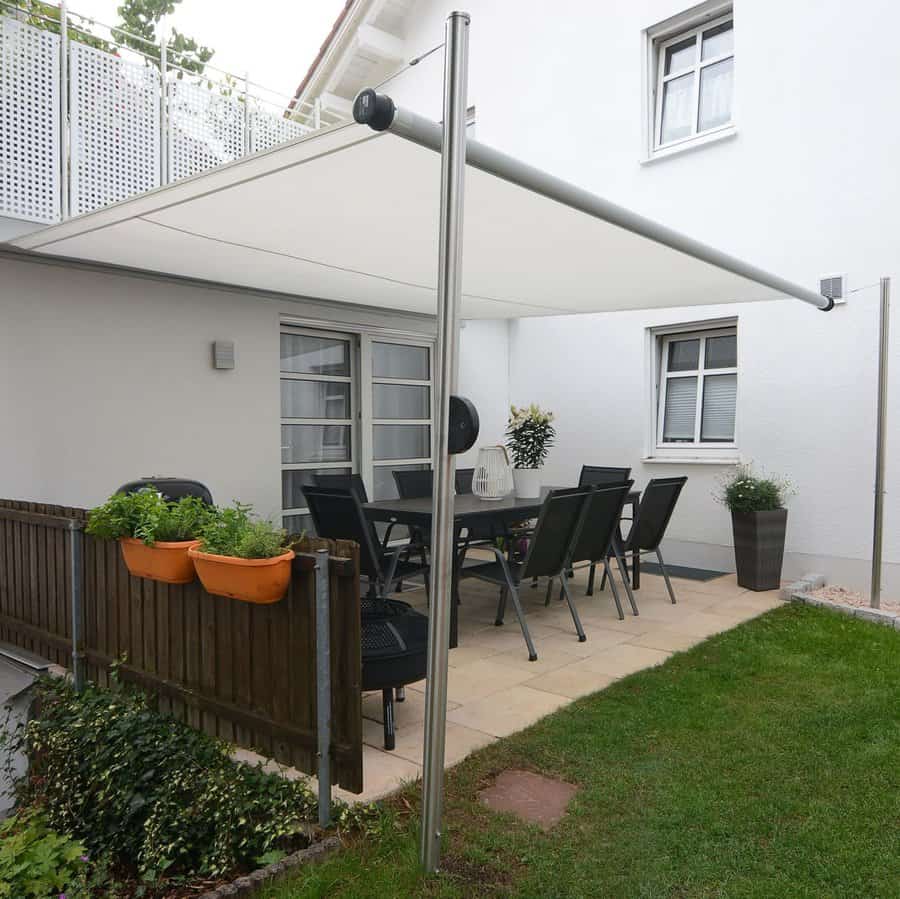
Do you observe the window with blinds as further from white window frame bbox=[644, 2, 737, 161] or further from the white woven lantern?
the white woven lantern

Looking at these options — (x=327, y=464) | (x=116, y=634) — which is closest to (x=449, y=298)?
(x=116, y=634)

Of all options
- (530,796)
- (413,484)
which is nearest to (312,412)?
(413,484)

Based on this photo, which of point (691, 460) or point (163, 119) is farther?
point (691, 460)

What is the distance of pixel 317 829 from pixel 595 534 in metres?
3.15

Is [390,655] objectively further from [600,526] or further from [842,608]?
[842,608]

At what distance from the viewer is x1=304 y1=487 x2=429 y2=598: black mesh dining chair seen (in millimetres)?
4816

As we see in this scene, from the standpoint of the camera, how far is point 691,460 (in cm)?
768

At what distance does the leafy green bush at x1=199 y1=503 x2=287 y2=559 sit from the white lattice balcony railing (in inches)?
125

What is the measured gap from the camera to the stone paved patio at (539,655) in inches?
138

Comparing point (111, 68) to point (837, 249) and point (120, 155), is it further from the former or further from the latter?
point (837, 249)

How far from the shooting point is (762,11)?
6.94 meters

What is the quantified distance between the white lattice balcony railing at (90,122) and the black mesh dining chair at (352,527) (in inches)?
101

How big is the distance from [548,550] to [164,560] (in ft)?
8.13

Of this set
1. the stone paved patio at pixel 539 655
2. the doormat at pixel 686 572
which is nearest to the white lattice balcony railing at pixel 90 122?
the stone paved patio at pixel 539 655
